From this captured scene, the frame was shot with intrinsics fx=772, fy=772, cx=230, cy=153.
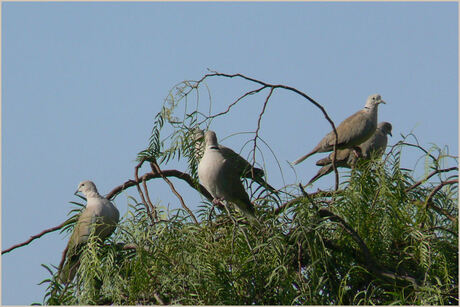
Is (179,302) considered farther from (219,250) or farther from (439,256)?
(439,256)

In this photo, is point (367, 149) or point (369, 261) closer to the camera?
point (369, 261)

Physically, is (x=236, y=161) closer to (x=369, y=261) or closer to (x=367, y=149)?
(x=369, y=261)

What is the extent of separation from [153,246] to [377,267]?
138 centimetres

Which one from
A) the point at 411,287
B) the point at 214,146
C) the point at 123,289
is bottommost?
the point at 411,287

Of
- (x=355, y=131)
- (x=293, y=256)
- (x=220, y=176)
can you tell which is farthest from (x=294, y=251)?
(x=355, y=131)

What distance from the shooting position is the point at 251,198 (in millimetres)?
5598

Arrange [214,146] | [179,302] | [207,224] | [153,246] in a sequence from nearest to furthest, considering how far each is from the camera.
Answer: [179,302] < [153,246] < [207,224] < [214,146]

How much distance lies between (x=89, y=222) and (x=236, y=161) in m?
1.30

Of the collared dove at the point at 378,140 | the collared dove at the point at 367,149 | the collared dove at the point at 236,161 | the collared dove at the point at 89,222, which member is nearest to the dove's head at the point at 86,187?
the collared dove at the point at 89,222

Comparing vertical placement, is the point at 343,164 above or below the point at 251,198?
above

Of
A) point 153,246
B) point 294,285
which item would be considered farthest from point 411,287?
point 153,246

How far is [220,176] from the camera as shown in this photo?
6.09m

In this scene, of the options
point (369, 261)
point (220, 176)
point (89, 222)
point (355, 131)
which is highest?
point (355, 131)

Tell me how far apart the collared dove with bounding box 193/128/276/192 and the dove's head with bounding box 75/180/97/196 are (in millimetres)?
988
